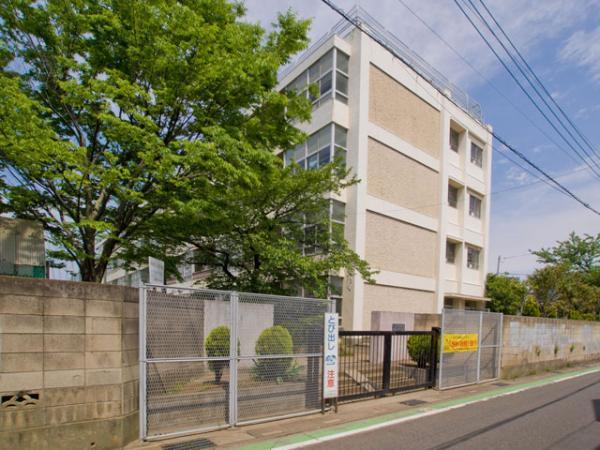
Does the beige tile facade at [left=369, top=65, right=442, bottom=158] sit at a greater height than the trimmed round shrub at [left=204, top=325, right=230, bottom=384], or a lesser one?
greater

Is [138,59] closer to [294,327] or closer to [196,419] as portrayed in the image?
[294,327]

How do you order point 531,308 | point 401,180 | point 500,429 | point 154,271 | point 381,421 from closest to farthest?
1. point 500,429
2. point 381,421
3. point 154,271
4. point 401,180
5. point 531,308

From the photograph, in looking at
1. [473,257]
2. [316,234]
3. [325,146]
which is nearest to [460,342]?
[316,234]

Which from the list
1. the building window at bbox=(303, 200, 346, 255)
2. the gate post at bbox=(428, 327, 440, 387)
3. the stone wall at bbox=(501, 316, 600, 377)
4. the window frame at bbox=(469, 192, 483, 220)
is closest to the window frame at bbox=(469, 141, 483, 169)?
the window frame at bbox=(469, 192, 483, 220)

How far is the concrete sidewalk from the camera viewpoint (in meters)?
5.33

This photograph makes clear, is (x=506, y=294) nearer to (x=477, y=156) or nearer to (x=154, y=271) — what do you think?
(x=477, y=156)

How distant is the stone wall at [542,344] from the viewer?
1173cm

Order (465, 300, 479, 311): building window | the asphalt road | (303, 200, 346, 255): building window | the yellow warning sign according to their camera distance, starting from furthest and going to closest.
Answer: (465, 300, 479, 311): building window < (303, 200, 346, 255): building window < the yellow warning sign < the asphalt road

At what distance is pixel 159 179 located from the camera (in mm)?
7371

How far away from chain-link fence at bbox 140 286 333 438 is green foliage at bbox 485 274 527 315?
20.3 m

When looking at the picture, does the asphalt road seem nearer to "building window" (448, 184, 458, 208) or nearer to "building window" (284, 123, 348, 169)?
"building window" (284, 123, 348, 169)

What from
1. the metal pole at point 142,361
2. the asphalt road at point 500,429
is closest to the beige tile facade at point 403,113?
the asphalt road at point 500,429

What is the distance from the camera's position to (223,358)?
18.7ft

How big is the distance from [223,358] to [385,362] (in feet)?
13.8
